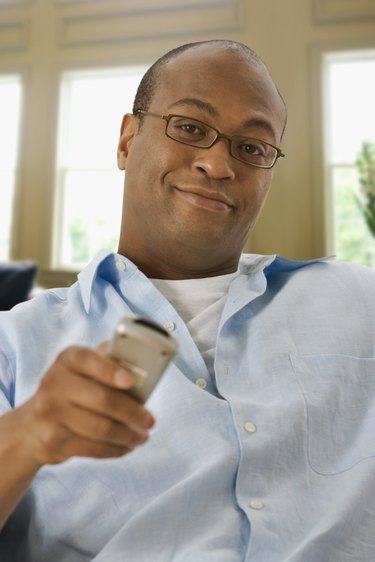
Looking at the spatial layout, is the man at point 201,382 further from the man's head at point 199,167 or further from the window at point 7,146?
the window at point 7,146

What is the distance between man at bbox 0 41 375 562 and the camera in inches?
28.8

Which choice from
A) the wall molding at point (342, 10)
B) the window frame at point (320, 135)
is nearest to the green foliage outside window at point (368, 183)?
the window frame at point (320, 135)

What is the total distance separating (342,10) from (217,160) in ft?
12.5

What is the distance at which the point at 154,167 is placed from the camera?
42.4 inches

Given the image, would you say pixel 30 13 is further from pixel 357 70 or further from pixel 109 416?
pixel 109 416

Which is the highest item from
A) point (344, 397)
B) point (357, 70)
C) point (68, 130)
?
point (357, 70)

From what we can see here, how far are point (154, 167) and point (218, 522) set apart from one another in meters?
0.59

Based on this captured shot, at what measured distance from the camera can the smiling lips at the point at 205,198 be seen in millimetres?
1022

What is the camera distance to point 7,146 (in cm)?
505

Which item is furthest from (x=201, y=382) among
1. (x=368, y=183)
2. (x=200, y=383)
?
(x=368, y=183)

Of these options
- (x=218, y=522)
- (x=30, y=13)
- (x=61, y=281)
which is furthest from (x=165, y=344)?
(x=30, y=13)

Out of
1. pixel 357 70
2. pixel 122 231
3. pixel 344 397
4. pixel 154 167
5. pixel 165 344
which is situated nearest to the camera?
pixel 165 344

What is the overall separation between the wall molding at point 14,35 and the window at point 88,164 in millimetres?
473

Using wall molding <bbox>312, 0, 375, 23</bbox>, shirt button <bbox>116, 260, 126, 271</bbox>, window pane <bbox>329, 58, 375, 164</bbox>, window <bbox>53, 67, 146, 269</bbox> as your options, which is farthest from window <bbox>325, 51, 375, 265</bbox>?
shirt button <bbox>116, 260, 126, 271</bbox>
